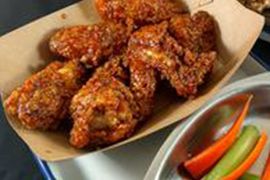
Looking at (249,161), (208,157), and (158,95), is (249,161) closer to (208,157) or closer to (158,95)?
(208,157)

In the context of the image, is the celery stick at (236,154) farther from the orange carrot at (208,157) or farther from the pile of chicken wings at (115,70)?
the pile of chicken wings at (115,70)

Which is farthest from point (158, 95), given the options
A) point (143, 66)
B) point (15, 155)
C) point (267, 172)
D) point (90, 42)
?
point (15, 155)

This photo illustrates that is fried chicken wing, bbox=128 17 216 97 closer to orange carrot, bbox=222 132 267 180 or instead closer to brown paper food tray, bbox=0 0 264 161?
brown paper food tray, bbox=0 0 264 161

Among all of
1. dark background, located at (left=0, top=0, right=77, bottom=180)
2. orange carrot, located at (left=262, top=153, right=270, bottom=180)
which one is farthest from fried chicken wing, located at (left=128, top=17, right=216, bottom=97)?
dark background, located at (left=0, top=0, right=77, bottom=180)

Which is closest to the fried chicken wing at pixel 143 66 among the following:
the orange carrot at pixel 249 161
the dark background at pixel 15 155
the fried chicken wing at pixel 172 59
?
the fried chicken wing at pixel 172 59

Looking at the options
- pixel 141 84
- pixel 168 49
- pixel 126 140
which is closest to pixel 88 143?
pixel 126 140
